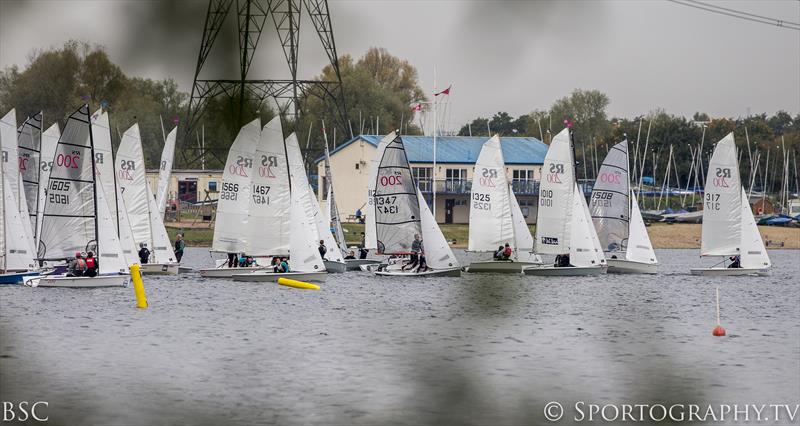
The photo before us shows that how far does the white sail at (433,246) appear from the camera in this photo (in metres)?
59.6

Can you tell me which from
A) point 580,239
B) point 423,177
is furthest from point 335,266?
point 423,177

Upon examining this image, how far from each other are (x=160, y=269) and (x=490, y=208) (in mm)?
20369

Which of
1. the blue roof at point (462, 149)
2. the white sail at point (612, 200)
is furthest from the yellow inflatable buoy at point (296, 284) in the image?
the blue roof at point (462, 149)

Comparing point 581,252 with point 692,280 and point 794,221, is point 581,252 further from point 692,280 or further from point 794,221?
point 794,221

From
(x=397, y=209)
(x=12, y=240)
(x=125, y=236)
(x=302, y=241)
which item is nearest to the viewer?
(x=12, y=240)

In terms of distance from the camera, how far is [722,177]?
2717 inches

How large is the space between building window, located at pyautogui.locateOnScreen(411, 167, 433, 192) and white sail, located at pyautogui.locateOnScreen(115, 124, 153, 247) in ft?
189

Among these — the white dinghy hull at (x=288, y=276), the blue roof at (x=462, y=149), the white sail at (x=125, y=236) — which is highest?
the blue roof at (x=462, y=149)

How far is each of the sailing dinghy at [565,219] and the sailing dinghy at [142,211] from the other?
22.6m

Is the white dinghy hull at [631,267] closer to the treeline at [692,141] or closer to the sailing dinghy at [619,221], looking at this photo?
the sailing dinghy at [619,221]

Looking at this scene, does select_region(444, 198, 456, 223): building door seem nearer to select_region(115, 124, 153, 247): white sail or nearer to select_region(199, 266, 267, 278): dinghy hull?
select_region(115, 124, 153, 247): white sail

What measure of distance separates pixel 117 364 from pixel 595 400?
495 inches

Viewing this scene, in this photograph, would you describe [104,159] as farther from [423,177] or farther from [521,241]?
[423,177]

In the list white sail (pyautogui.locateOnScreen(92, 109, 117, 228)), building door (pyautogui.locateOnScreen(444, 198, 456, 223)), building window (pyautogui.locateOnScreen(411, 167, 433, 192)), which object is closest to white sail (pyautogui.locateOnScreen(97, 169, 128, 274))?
white sail (pyautogui.locateOnScreen(92, 109, 117, 228))
